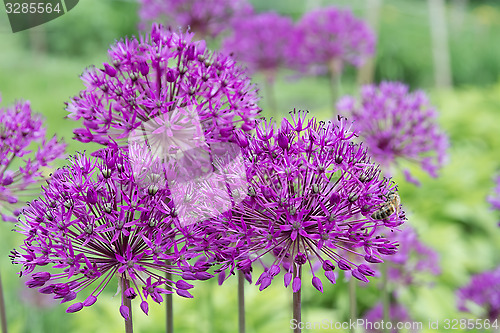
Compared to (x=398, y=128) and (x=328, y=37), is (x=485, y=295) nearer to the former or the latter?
(x=398, y=128)

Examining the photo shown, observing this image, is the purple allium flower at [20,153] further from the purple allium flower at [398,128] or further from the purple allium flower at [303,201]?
the purple allium flower at [398,128]

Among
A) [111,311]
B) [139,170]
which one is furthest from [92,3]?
[139,170]

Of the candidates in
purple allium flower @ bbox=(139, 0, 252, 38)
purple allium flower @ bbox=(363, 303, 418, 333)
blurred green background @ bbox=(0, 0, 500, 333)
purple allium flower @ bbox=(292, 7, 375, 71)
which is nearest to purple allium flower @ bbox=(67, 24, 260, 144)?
blurred green background @ bbox=(0, 0, 500, 333)

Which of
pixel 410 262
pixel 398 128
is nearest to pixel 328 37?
pixel 398 128

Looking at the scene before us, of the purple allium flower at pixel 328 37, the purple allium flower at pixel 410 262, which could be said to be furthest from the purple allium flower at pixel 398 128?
the purple allium flower at pixel 328 37

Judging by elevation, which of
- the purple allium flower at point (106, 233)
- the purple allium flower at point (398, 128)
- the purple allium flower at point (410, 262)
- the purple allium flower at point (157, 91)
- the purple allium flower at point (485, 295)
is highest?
the purple allium flower at point (157, 91)

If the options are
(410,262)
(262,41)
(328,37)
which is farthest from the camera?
(262,41)

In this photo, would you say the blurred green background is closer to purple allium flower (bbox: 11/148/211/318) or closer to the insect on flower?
the insect on flower
